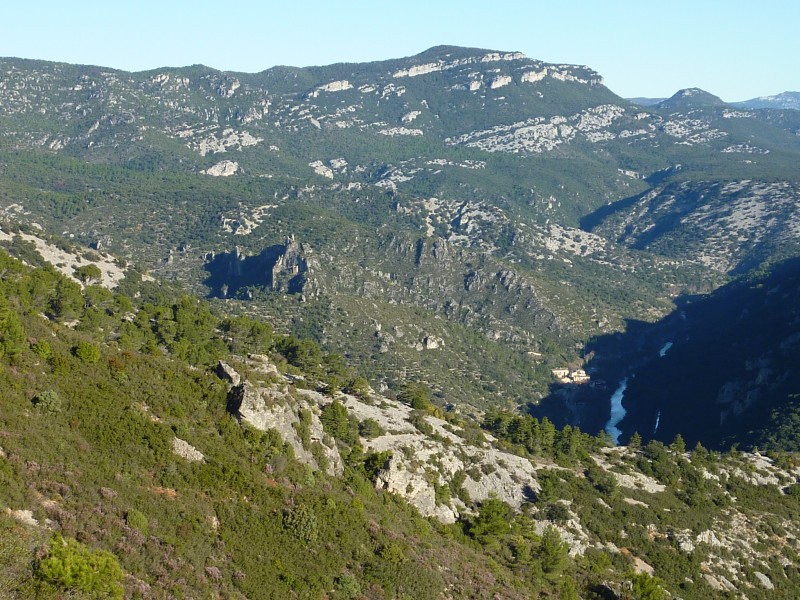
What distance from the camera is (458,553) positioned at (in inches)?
2485

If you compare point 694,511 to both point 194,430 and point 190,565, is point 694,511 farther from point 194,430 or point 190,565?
point 190,565

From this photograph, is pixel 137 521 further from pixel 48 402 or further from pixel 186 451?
pixel 48 402

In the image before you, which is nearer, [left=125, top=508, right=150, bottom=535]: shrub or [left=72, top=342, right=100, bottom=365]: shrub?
[left=125, top=508, right=150, bottom=535]: shrub

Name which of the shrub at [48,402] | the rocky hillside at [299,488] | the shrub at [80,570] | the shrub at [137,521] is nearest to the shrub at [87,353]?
the rocky hillside at [299,488]

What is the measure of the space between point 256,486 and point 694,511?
6004 centimetres

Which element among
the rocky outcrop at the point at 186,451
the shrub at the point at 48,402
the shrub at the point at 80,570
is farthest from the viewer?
the rocky outcrop at the point at 186,451

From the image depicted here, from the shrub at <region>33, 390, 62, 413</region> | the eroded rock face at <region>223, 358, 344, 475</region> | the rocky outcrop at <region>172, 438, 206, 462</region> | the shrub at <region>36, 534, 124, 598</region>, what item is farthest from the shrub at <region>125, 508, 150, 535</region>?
the eroded rock face at <region>223, 358, 344, 475</region>

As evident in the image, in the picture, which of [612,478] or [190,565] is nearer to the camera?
[190,565]

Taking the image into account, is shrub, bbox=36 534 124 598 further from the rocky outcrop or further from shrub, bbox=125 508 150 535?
the rocky outcrop

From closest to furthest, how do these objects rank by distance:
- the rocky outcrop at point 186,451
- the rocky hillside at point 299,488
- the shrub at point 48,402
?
the rocky hillside at point 299,488 → the shrub at point 48,402 → the rocky outcrop at point 186,451

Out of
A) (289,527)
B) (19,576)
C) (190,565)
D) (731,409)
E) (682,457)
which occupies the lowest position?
(731,409)

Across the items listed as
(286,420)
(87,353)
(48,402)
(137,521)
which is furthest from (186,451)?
(286,420)

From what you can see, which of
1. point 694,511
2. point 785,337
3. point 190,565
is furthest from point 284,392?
point 785,337

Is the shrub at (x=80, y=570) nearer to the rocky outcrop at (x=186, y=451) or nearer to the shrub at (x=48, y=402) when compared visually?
the shrub at (x=48, y=402)
